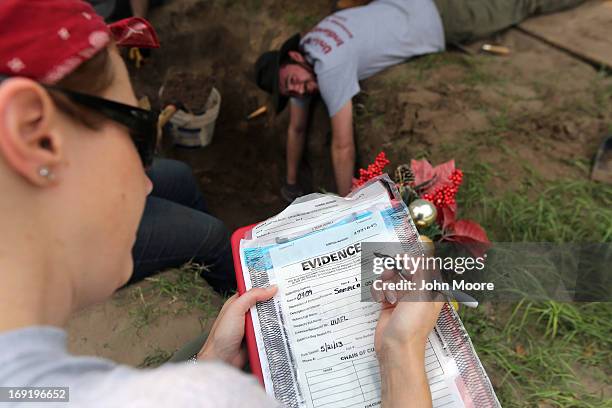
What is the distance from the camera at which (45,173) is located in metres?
0.51

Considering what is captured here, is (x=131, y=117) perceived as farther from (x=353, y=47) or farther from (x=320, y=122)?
(x=320, y=122)

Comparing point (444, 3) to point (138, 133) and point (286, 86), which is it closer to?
point (286, 86)

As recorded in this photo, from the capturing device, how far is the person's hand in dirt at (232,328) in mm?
983

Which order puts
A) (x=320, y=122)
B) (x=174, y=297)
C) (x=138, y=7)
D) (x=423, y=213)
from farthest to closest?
(x=138, y=7)
(x=320, y=122)
(x=174, y=297)
(x=423, y=213)

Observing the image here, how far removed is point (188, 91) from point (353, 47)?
4.22 ft

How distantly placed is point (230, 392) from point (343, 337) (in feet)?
1.45

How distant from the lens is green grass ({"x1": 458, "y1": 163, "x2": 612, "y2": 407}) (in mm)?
1329

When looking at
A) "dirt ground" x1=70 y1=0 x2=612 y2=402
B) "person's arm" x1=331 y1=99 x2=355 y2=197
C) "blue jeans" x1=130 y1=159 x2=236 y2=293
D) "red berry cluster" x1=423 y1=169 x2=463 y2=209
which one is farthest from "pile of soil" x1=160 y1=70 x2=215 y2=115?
"red berry cluster" x1=423 y1=169 x2=463 y2=209

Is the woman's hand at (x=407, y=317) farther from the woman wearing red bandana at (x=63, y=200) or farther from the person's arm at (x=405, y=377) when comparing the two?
the woman wearing red bandana at (x=63, y=200)

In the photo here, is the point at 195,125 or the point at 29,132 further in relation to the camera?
the point at 195,125

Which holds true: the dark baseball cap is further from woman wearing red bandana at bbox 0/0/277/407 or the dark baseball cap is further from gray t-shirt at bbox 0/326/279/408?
gray t-shirt at bbox 0/326/279/408

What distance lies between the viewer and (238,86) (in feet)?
12.0

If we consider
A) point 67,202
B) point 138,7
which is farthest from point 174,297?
point 138,7

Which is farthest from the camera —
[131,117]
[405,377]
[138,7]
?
[138,7]
